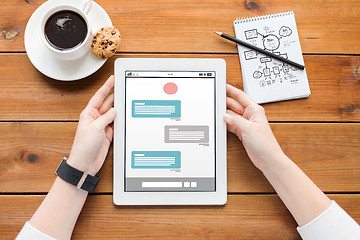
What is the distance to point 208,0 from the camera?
33.0 inches

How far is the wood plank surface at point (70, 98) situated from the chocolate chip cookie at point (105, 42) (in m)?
0.06

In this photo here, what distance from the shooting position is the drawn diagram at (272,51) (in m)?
0.82

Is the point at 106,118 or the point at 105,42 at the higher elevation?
the point at 105,42

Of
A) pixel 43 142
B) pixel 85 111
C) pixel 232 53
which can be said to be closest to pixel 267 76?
pixel 232 53

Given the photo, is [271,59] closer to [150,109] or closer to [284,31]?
[284,31]

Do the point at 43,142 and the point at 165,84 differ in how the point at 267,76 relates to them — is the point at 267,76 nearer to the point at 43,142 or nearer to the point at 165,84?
the point at 165,84

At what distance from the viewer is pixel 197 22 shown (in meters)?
0.84

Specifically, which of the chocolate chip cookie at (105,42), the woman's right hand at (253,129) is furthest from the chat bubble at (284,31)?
the chocolate chip cookie at (105,42)

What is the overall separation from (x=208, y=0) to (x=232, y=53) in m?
0.15

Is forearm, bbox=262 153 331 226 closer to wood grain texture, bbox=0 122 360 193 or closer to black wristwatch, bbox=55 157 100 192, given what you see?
wood grain texture, bbox=0 122 360 193

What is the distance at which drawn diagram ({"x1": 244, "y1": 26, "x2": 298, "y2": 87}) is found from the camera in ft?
2.70

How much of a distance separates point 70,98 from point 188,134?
0.98ft

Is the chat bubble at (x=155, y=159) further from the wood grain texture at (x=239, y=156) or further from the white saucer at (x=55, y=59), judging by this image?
the white saucer at (x=55, y=59)

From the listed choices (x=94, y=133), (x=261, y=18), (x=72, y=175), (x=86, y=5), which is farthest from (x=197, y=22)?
(x=72, y=175)
